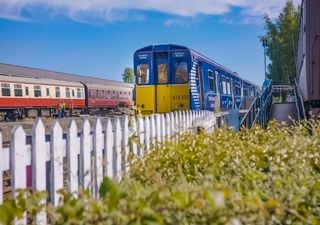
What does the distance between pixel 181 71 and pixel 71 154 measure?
1103cm

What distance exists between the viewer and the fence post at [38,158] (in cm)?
279

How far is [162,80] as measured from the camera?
1440cm

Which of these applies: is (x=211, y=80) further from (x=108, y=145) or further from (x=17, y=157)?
(x=17, y=157)

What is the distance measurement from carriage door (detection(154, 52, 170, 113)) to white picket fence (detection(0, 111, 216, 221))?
9.66 meters

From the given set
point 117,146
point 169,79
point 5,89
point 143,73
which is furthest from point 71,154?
point 5,89

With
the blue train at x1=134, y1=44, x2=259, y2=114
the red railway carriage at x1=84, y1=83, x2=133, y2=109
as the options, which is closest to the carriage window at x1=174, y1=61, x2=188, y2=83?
the blue train at x1=134, y1=44, x2=259, y2=114

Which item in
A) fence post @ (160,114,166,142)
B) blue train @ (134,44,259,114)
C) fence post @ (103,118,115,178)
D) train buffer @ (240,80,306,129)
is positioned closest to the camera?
fence post @ (103,118,115,178)

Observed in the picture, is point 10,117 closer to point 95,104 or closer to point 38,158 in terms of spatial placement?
point 95,104

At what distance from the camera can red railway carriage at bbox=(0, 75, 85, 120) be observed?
29.1 m

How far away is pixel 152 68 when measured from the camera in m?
14.4

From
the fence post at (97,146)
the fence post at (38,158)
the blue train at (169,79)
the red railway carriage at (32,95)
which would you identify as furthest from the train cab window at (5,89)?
the fence post at (38,158)

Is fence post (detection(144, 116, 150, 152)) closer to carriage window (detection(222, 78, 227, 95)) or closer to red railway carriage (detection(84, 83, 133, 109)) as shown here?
carriage window (detection(222, 78, 227, 95))

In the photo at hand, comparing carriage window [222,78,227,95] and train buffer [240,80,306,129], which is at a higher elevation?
carriage window [222,78,227,95]

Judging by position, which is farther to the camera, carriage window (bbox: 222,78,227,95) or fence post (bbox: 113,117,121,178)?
carriage window (bbox: 222,78,227,95)
